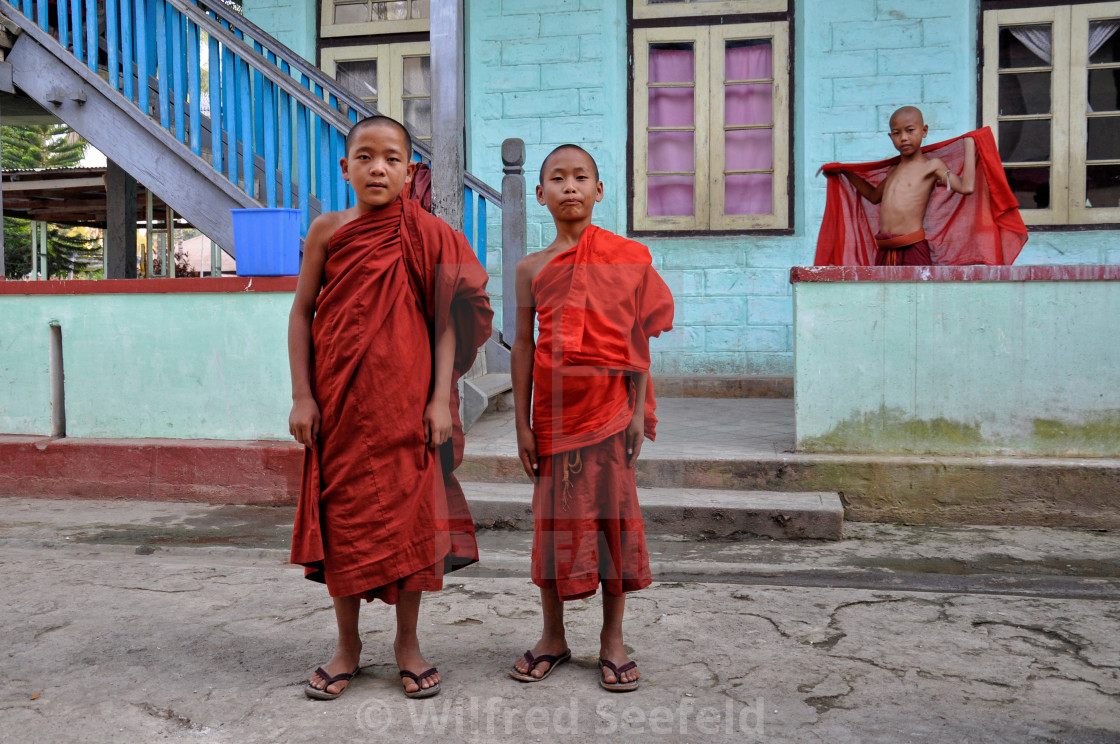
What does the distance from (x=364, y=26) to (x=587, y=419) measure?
6.73 meters

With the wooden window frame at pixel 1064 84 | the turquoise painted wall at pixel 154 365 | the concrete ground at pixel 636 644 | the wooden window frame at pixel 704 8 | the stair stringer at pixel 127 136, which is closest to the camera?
the concrete ground at pixel 636 644

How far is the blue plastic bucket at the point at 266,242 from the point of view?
496 cm

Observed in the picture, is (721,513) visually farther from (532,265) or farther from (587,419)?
(532,265)

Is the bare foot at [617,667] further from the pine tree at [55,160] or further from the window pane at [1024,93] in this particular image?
the pine tree at [55,160]

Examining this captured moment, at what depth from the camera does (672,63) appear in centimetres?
782

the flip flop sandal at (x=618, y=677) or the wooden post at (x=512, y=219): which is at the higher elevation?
the wooden post at (x=512, y=219)

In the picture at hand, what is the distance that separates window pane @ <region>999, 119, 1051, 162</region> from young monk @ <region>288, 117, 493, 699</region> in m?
6.15

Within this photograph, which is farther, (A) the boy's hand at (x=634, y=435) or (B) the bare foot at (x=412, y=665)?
(A) the boy's hand at (x=634, y=435)

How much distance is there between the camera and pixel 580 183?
2723mm

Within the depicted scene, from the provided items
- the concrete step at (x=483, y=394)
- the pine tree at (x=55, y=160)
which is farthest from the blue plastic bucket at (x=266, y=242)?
the pine tree at (x=55, y=160)

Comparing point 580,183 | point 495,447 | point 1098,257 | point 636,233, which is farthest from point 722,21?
point 580,183

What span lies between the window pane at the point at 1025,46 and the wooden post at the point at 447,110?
454cm

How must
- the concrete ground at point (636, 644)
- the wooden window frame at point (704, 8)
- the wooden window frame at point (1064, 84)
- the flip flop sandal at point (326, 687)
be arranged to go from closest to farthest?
the concrete ground at point (636, 644) < the flip flop sandal at point (326, 687) < the wooden window frame at point (1064, 84) < the wooden window frame at point (704, 8)

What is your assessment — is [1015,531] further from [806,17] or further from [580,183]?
[806,17]
